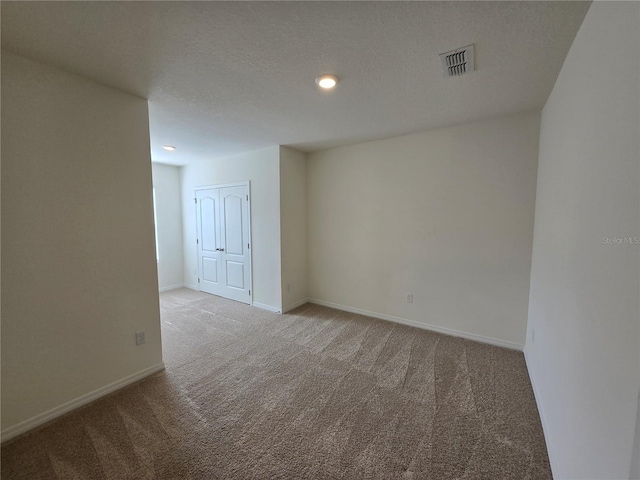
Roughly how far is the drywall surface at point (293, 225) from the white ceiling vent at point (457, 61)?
2486mm

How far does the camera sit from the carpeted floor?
1.53 m

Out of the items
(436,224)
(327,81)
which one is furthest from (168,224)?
(436,224)

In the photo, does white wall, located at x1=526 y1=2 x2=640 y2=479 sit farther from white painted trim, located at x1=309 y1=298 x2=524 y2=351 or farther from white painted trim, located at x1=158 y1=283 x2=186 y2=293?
white painted trim, located at x1=158 y1=283 x2=186 y2=293

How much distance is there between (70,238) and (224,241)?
271 centimetres

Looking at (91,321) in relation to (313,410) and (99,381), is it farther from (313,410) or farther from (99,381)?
(313,410)

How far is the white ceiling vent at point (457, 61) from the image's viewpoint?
5.43ft

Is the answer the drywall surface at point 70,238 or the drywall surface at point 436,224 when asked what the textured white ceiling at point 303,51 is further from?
the drywall surface at point 436,224

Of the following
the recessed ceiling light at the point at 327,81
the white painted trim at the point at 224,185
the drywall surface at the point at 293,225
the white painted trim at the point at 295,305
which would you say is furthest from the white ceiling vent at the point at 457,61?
the white painted trim at the point at 295,305

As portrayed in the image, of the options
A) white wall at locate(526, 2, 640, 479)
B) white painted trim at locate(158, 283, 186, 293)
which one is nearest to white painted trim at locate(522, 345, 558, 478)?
white wall at locate(526, 2, 640, 479)

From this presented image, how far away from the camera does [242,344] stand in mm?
3020

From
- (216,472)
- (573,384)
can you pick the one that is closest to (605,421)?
(573,384)

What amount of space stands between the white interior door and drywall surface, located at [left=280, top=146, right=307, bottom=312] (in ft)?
2.35

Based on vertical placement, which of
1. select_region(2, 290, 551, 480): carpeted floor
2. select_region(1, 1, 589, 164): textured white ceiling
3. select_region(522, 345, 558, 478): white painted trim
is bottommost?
select_region(2, 290, 551, 480): carpeted floor

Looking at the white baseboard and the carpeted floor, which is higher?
the white baseboard
